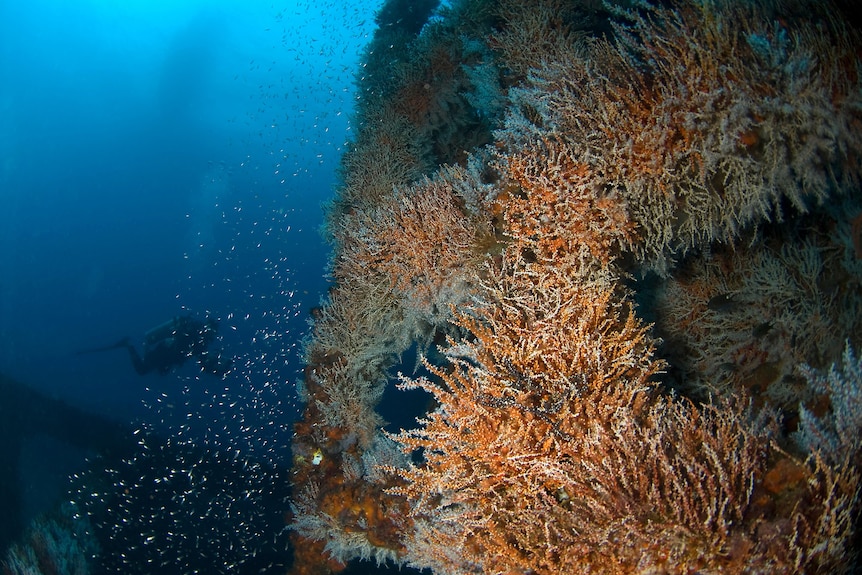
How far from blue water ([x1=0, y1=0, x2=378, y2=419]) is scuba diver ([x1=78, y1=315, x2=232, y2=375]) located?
121ft

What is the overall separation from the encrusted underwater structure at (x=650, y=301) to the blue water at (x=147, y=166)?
2250 inches

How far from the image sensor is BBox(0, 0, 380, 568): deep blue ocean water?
215 ft

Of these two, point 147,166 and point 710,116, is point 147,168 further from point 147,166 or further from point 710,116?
point 710,116

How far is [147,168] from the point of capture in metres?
86.4

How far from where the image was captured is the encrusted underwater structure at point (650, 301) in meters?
2.21

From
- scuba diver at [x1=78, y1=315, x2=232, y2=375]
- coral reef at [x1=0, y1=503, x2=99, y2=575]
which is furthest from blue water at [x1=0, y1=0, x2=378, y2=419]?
coral reef at [x1=0, y1=503, x2=99, y2=575]

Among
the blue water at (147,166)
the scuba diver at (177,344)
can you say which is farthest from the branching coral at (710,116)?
the blue water at (147,166)

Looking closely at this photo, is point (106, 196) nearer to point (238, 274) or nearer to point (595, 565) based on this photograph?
point (238, 274)

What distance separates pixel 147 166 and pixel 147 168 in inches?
17.5

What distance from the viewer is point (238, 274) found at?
86.7m

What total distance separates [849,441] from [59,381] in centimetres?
5940

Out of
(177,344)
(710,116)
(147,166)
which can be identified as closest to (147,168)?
(147,166)

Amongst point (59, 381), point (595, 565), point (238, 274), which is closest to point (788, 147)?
point (595, 565)

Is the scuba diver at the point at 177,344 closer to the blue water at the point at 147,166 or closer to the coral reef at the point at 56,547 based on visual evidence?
the coral reef at the point at 56,547
